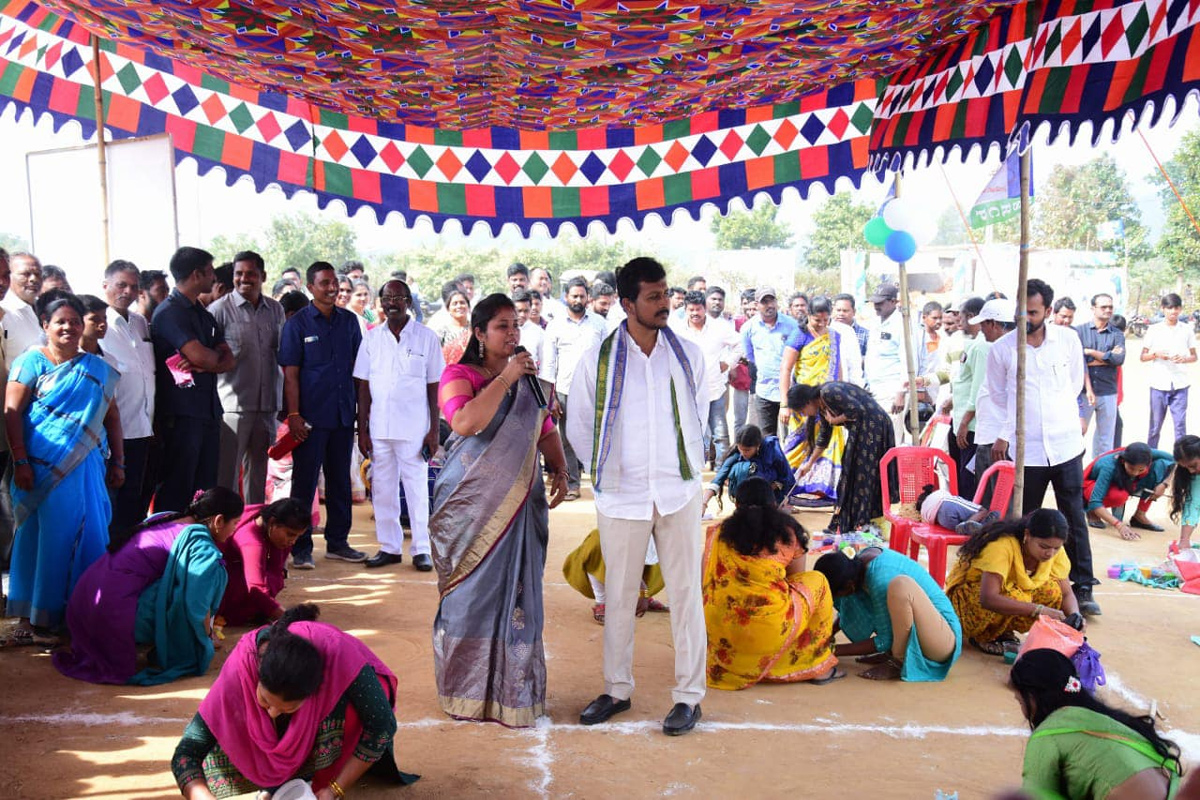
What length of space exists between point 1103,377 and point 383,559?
7.56m

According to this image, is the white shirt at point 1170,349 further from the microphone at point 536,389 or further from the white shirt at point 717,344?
the microphone at point 536,389

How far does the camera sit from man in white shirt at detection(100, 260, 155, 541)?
5.54 metres

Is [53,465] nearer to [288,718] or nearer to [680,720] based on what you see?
[288,718]

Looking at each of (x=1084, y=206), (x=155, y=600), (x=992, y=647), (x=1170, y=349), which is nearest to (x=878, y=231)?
(x=992, y=647)

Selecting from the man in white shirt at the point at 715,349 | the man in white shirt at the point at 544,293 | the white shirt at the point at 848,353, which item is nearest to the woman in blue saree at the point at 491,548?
the white shirt at the point at 848,353

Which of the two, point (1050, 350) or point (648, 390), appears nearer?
point (648, 390)

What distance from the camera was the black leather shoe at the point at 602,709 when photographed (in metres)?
4.14

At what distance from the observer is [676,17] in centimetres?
440

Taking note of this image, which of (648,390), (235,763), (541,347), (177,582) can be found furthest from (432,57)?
(541,347)

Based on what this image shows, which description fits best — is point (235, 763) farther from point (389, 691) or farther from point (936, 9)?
point (936, 9)

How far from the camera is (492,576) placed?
408 centimetres

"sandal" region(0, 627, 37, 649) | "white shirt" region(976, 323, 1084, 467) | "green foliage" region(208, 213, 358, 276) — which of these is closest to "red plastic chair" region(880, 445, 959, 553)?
"white shirt" region(976, 323, 1084, 467)

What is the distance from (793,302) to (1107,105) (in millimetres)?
6931

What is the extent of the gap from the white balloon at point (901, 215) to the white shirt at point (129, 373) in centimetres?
534
